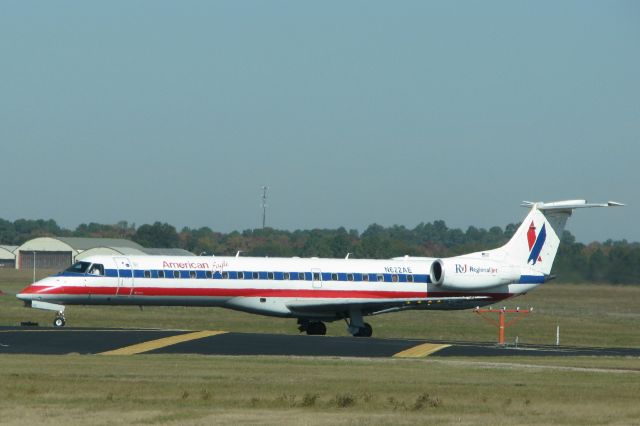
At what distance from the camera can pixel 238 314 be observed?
67.6 m

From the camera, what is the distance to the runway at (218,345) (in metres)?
33.2

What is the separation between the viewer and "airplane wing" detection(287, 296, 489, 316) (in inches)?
1906

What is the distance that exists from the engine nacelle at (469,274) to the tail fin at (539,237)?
897 millimetres

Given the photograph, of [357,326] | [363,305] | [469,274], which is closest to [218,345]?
[363,305]

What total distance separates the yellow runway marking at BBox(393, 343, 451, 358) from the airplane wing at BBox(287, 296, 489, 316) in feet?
40.0

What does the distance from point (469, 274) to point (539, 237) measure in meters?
3.81

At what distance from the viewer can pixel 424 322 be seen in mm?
64250

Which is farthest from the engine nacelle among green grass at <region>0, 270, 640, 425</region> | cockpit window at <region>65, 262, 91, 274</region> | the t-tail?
green grass at <region>0, 270, 640, 425</region>

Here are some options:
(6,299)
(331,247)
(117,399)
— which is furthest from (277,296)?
(331,247)

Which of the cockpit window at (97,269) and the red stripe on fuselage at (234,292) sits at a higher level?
the cockpit window at (97,269)

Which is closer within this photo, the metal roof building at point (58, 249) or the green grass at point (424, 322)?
the green grass at point (424, 322)

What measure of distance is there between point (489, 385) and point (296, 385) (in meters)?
4.02

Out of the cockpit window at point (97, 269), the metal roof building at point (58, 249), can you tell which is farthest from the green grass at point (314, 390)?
the metal roof building at point (58, 249)

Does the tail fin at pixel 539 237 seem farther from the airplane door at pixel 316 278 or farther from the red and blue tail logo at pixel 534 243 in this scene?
the airplane door at pixel 316 278
